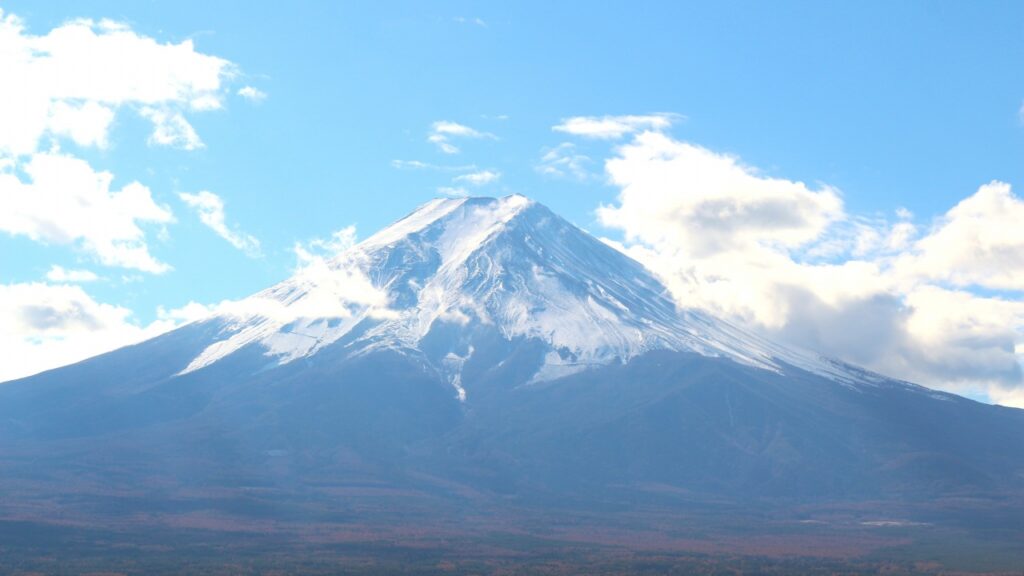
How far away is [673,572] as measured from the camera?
316 feet

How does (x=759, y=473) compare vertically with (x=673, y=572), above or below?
above

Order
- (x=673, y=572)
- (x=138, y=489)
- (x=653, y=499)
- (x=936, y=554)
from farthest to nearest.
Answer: (x=653, y=499)
(x=138, y=489)
(x=936, y=554)
(x=673, y=572)

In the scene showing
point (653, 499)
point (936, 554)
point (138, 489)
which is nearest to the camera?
point (936, 554)

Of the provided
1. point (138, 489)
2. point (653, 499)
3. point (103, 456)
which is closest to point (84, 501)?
point (138, 489)

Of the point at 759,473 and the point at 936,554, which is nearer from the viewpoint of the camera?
the point at 936,554

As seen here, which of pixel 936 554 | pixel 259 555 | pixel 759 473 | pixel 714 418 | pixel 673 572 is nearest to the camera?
pixel 673 572

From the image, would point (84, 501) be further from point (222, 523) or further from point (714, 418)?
point (714, 418)

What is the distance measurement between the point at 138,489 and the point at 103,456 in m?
23.5

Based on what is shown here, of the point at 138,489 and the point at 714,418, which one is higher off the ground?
the point at 714,418

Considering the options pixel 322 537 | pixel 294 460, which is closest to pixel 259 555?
pixel 322 537

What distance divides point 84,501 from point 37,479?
18762 mm

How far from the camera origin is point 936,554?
11494 cm

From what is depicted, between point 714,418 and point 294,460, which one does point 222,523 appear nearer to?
point 294,460

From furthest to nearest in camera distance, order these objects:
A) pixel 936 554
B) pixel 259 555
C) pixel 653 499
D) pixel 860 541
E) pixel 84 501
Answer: pixel 653 499
pixel 84 501
pixel 860 541
pixel 936 554
pixel 259 555
